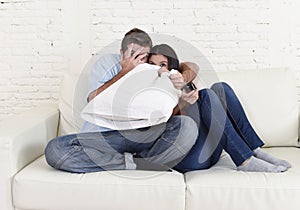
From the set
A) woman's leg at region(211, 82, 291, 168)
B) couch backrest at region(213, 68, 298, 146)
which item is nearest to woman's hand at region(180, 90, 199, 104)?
woman's leg at region(211, 82, 291, 168)

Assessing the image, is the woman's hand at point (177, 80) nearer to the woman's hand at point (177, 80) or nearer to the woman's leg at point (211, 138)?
the woman's hand at point (177, 80)

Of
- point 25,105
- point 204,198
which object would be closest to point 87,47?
point 25,105

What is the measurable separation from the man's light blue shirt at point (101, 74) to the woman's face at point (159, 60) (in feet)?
0.51

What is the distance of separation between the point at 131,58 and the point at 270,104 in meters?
0.77

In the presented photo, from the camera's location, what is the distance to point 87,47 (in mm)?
2756

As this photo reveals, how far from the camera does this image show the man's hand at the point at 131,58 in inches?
79.0

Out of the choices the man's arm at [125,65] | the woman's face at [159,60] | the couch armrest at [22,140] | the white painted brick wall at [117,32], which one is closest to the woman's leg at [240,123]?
the woman's face at [159,60]

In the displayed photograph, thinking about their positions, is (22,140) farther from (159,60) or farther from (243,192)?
(243,192)

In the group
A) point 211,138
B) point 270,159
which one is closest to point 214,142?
point 211,138

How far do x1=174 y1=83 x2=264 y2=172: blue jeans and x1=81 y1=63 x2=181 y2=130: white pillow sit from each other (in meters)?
0.12

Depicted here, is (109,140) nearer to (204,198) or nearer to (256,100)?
(204,198)

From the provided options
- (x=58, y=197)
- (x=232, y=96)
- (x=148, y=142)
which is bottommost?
(x=58, y=197)

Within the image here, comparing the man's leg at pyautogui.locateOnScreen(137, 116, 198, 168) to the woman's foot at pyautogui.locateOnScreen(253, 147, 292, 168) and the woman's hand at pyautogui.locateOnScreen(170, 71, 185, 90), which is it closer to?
the woman's hand at pyautogui.locateOnScreen(170, 71, 185, 90)

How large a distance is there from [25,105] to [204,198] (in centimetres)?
148
